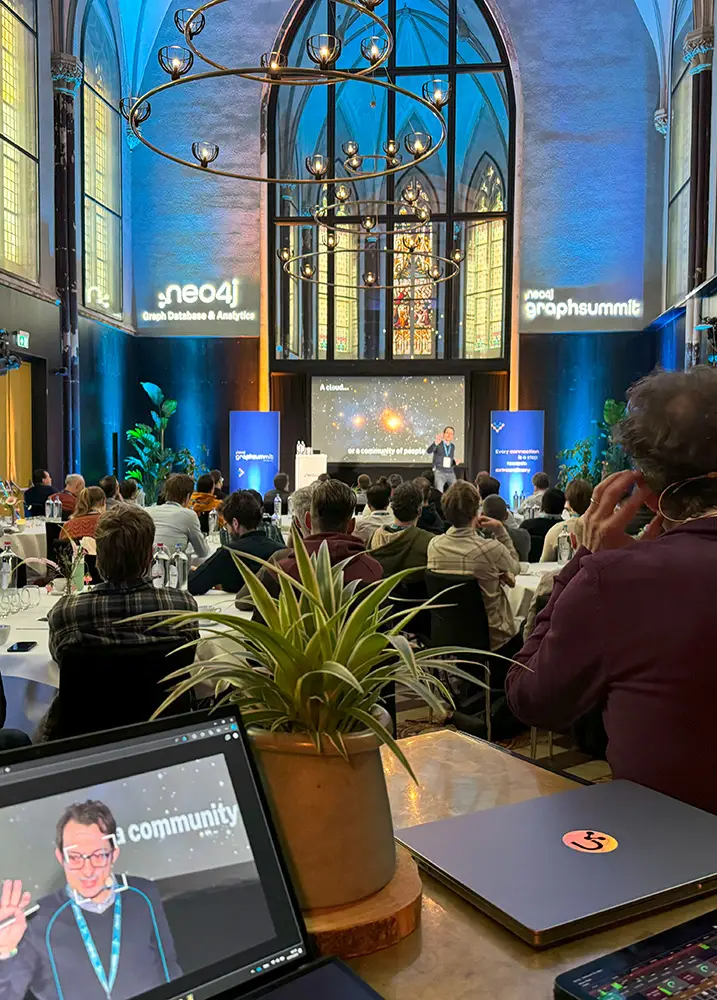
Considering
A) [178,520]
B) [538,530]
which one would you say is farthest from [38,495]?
[538,530]

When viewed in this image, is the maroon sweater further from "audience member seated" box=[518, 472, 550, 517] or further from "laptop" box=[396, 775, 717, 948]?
"audience member seated" box=[518, 472, 550, 517]

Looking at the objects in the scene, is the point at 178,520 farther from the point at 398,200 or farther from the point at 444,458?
the point at 398,200

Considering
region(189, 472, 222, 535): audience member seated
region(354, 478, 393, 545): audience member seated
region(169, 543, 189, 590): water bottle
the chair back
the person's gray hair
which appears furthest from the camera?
region(189, 472, 222, 535): audience member seated

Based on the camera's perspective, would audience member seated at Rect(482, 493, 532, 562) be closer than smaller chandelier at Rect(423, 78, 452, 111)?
No

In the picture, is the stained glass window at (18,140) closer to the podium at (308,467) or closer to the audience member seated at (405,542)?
the podium at (308,467)

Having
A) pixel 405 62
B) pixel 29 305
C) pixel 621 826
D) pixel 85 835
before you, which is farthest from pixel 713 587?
pixel 405 62

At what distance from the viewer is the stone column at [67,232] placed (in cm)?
1196

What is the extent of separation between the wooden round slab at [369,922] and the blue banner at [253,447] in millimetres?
13091

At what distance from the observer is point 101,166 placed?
13617 millimetres

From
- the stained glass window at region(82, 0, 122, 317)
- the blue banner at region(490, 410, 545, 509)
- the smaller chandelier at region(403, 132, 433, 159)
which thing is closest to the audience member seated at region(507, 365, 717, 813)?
the smaller chandelier at region(403, 132, 433, 159)

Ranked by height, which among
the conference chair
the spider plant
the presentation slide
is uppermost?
the presentation slide

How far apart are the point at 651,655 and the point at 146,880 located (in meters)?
0.92

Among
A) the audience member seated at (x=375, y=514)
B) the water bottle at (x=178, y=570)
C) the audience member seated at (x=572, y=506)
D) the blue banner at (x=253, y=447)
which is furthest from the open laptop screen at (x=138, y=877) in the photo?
the blue banner at (x=253, y=447)

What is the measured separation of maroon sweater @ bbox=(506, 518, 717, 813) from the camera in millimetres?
1429
